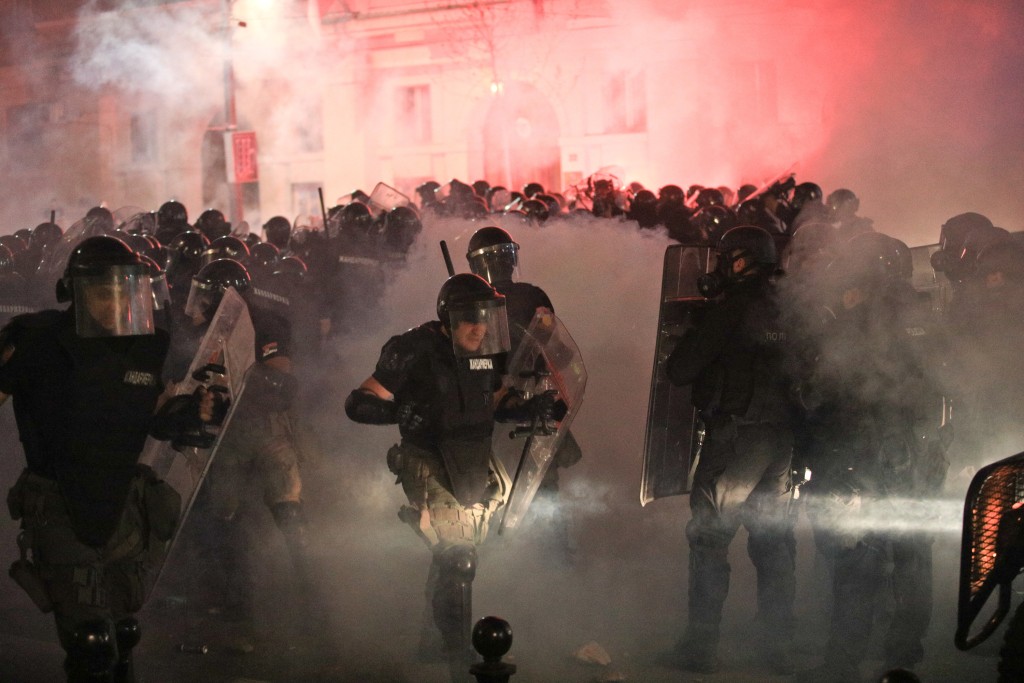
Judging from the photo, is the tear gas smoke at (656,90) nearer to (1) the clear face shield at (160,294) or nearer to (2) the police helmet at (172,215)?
(2) the police helmet at (172,215)

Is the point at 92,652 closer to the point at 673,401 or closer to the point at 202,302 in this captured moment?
the point at 673,401

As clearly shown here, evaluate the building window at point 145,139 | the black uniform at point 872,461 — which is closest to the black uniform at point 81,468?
the black uniform at point 872,461

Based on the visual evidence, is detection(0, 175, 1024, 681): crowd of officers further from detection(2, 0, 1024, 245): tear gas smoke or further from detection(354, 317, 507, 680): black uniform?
detection(2, 0, 1024, 245): tear gas smoke

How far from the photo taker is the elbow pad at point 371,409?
415 cm

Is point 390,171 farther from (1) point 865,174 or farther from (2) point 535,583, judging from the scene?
(2) point 535,583

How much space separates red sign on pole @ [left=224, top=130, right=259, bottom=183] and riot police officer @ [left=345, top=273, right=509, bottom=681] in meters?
12.4

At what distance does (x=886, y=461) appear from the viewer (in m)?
4.41

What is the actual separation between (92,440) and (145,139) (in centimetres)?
2069

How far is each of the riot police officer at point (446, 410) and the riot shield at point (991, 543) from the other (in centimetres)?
191

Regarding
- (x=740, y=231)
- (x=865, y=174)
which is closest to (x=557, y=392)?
(x=740, y=231)

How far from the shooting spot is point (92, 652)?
3002mm

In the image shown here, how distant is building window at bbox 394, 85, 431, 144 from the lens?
22438mm

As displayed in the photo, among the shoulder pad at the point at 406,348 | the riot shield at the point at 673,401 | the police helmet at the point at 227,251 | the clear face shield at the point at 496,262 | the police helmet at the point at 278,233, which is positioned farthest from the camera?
the police helmet at the point at 278,233

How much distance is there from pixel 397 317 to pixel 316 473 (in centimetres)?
129
